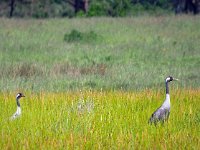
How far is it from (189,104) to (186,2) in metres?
25.2

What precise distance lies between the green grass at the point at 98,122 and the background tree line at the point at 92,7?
21973 millimetres

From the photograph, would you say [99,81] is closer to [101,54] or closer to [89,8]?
[101,54]

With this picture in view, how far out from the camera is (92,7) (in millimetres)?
34625

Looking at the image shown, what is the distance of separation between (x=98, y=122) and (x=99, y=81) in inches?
220

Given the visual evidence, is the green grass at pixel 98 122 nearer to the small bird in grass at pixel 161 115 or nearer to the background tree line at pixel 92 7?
the small bird in grass at pixel 161 115

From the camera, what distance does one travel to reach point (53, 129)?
9391 millimetres

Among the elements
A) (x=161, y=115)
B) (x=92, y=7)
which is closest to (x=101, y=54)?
(x=161, y=115)

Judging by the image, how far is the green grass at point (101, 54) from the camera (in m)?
15.3

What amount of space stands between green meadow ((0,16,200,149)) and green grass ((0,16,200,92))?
3 cm

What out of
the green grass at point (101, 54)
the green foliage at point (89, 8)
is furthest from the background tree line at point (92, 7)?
the green grass at point (101, 54)

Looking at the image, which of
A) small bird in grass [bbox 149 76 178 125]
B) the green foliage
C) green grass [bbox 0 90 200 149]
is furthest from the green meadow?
the green foliage

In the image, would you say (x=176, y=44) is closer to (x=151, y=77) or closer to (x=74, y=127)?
(x=151, y=77)

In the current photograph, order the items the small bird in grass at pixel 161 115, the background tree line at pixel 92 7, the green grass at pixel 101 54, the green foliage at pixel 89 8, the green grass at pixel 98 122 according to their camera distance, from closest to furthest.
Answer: the green grass at pixel 98 122 < the small bird in grass at pixel 161 115 < the green grass at pixel 101 54 < the background tree line at pixel 92 7 < the green foliage at pixel 89 8

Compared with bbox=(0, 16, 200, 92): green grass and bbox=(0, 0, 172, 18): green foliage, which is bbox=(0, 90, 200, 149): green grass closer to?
bbox=(0, 16, 200, 92): green grass
